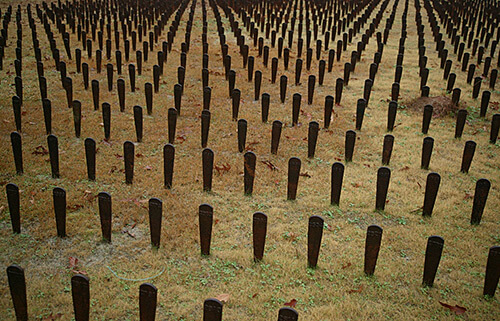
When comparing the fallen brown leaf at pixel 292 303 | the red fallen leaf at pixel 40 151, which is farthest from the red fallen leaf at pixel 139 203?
the fallen brown leaf at pixel 292 303

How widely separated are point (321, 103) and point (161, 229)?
5.82 metres

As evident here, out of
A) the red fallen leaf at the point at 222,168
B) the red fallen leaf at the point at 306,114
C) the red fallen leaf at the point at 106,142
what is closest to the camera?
the red fallen leaf at the point at 222,168

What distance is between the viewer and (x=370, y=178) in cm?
662

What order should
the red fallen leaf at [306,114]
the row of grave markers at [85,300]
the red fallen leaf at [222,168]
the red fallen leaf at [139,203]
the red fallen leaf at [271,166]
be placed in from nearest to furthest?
the row of grave markers at [85,300], the red fallen leaf at [139,203], the red fallen leaf at [222,168], the red fallen leaf at [271,166], the red fallen leaf at [306,114]

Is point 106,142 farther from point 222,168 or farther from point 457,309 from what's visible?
point 457,309

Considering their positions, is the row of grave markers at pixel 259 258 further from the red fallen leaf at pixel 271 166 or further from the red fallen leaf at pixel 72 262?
the red fallen leaf at pixel 271 166

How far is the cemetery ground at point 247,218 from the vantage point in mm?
4145

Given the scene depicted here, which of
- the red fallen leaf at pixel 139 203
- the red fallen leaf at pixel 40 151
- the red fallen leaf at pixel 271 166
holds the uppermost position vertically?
the red fallen leaf at pixel 271 166

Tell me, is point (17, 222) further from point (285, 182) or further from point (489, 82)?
point (489, 82)

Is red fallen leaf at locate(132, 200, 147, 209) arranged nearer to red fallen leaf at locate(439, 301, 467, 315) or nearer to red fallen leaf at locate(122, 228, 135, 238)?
red fallen leaf at locate(122, 228, 135, 238)

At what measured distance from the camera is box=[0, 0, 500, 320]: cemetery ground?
13.6 ft

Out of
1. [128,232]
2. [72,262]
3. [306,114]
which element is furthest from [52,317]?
[306,114]

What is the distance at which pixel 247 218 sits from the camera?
5.49m

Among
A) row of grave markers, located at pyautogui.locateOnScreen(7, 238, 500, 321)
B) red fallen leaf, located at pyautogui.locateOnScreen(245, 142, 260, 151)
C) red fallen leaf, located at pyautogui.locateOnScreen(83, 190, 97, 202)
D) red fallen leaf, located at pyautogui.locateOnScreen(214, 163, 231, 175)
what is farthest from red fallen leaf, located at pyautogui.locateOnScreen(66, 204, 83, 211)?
red fallen leaf, located at pyautogui.locateOnScreen(245, 142, 260, 151)
